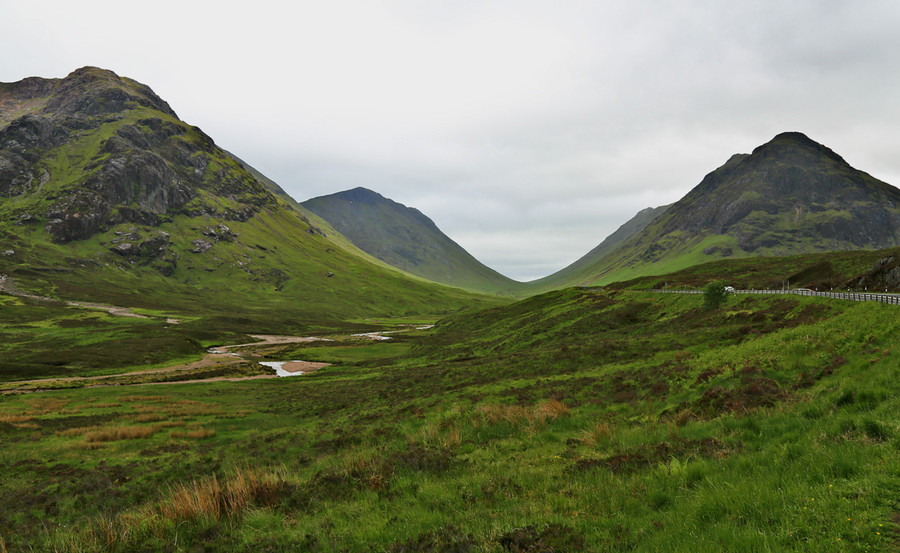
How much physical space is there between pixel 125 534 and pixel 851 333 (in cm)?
3387

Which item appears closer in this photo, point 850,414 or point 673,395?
point 850,414

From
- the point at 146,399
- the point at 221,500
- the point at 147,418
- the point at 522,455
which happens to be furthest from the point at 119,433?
the point at 522,455

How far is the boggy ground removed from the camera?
805 centimetres

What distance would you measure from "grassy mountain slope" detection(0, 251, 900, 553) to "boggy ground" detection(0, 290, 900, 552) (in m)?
0.07

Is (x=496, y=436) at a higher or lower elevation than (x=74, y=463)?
higher

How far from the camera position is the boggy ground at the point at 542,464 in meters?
8.05

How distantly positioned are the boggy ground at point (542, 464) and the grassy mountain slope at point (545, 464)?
0.07 metres

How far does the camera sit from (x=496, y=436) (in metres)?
18.2

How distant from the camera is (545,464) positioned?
Answer: 43.9ft

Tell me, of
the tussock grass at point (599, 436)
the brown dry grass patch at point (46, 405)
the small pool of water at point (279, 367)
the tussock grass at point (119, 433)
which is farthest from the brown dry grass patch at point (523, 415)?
the small pool of water at point (279, 367)

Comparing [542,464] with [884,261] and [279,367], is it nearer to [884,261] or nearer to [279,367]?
[884,261]

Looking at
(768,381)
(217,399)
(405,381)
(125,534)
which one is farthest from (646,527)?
(217,399)

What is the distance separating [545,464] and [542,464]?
0.41 feet

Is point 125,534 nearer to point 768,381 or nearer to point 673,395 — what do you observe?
point 673,395
